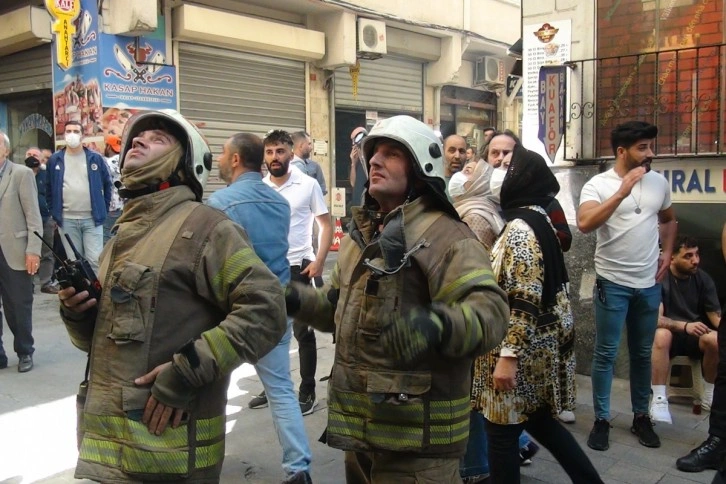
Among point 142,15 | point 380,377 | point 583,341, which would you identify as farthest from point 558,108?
point 142,15

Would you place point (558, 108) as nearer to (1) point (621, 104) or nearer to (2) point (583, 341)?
(1) point (621, 104)

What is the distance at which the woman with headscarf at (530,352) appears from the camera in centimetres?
321

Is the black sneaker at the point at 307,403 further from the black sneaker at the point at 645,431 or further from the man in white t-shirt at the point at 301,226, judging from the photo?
the black sneaker at the point at 645,431

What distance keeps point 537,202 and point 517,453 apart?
1222mm

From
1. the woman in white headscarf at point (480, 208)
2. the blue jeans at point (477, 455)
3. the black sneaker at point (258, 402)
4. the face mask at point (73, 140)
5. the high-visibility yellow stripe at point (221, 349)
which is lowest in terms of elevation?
the black sneaker at point (258, 402)

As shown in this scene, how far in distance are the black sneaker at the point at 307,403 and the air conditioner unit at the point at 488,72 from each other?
15313 millimetres

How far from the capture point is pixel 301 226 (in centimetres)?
528

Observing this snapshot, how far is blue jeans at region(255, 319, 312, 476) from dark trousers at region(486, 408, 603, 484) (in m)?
1.09

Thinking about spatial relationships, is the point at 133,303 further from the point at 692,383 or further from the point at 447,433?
the point at 692,383

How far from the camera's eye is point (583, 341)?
6.06 m

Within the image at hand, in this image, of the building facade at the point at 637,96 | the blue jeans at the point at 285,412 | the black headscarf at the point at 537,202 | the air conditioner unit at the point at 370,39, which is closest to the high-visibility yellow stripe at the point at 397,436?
the black headscarf at the point at 537,202

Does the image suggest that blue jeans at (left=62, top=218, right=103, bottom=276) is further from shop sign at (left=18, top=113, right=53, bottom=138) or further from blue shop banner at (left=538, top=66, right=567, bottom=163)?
shop sign at (left=18, top=113, right=53, bottom=138)

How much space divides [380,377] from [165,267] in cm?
80

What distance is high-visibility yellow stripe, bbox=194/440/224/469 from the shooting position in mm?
2311
